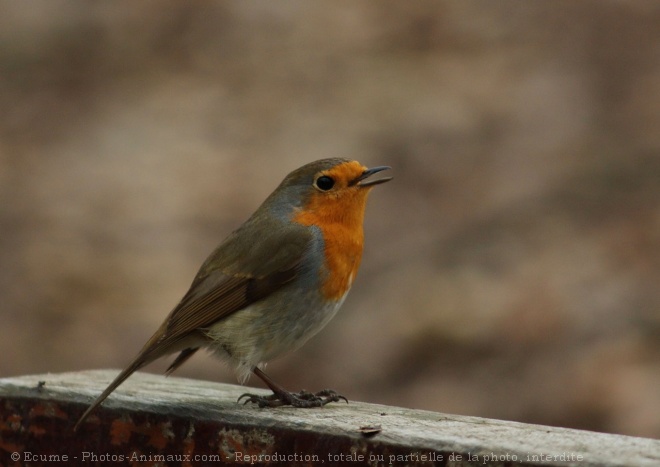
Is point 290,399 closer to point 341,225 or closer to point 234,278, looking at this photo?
point 234,278

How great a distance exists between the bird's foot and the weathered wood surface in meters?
0.06

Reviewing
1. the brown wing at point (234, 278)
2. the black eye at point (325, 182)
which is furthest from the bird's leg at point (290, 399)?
the black eye at point (325, 182)

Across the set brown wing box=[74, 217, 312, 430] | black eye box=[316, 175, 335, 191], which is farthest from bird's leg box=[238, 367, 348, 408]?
black eye box=[316, 175, 335, 191]

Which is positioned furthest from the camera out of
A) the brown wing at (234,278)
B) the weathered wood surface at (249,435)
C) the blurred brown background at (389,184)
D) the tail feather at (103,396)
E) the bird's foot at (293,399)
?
the blurred brown background at (389,184)

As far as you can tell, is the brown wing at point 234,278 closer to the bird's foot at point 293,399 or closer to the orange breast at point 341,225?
the orange breast at point 341,225

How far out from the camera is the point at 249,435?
9.18 feet

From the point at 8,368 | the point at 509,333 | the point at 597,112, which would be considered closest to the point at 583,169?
the point at 597,112

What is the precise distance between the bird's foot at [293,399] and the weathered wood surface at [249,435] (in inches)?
2.4

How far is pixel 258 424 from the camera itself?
9.27ft

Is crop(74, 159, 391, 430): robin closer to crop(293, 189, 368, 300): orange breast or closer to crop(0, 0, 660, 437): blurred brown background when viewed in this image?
crop(293, 189, 368, 300): orange breast

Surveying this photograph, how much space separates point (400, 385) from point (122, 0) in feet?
20.6

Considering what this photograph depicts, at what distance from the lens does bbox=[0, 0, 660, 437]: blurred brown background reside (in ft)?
19.8

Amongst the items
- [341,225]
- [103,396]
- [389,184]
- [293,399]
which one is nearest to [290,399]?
[293,399]

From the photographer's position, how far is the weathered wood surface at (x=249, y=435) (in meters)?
2.50
